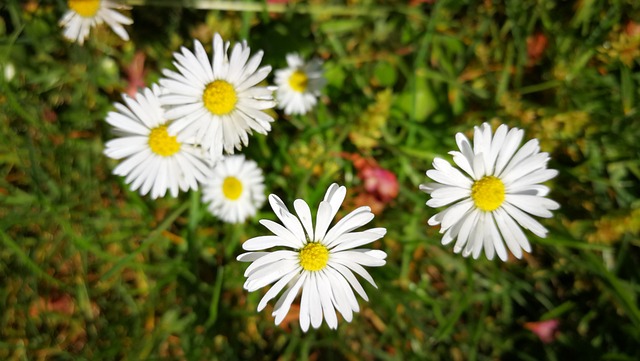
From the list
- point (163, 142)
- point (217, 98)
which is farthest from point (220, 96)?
point (163, 142)

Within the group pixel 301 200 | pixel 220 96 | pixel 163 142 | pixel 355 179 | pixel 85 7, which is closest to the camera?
pixel 301 200

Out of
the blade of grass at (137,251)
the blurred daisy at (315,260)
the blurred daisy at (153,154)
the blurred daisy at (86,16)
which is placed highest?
the blurred daisy at (86,16)

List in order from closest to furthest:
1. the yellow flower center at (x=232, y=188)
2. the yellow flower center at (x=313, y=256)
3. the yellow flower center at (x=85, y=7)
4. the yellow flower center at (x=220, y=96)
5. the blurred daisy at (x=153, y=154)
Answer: the yellow flower center at (x=313, y=256), the yellow flower center at (x=220, y=96), the blurred daisy at (x=153, y=154), the yellow flower center at (x=85, y=7), the yellow flower center at (x=232, y=188)

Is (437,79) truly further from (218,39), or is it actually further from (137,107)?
(137,107)

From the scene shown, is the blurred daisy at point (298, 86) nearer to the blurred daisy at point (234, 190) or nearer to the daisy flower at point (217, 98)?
the blurred daisy at point (234, 190)

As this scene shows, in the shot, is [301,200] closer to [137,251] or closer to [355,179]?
[137,251]

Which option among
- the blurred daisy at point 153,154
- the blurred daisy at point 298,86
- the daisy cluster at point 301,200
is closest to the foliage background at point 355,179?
the blurred daisy at point 298,86
